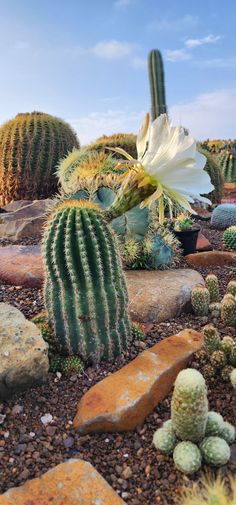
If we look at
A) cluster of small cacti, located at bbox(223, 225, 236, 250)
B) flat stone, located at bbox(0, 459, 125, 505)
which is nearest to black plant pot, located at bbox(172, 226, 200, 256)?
cluster of small cacti, located at bbox(223, 225, 236, 250)

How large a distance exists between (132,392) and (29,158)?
257 inches

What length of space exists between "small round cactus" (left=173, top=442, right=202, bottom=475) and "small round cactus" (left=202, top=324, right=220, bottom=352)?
71 centimetres

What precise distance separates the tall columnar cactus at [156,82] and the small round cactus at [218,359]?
33.9ft

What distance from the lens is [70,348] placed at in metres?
2.77

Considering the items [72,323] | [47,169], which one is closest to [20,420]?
[72,323]

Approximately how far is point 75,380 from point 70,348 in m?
0.19

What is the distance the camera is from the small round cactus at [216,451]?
209 cm

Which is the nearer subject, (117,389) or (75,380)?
(117,389)

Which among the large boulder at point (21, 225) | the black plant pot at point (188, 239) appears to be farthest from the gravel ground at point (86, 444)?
the large boulder at point (21, 225)

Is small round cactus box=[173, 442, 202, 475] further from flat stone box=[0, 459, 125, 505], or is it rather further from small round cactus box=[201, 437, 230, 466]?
flat stone box=[0, 459, 125, 505]

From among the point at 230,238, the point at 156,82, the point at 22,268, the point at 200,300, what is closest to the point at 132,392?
the point at 200,300

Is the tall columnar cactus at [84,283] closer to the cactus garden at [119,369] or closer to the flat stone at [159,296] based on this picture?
the cactus garden at [119,369]

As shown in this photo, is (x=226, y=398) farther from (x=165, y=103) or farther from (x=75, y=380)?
(x=165, y=103)

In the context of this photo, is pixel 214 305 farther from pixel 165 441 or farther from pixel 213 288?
pixel 165 441
